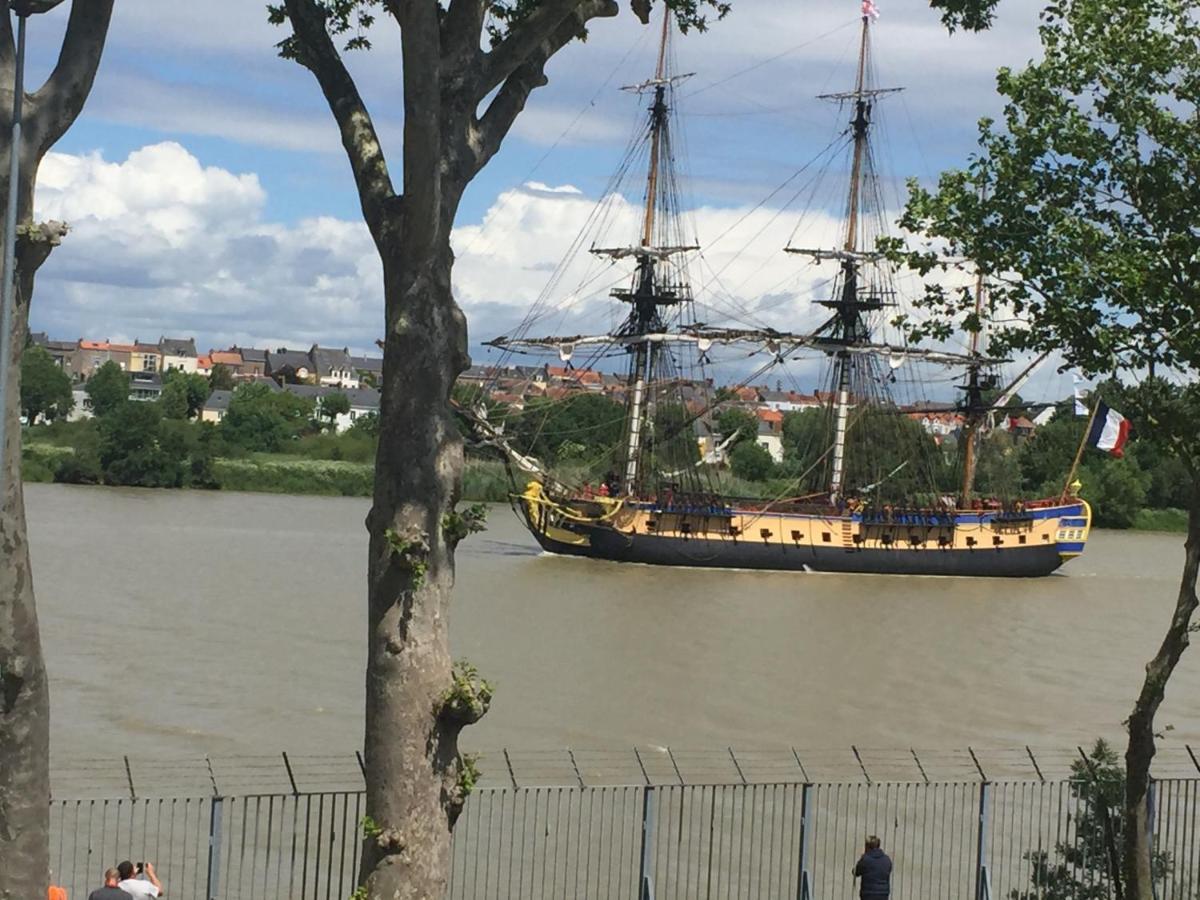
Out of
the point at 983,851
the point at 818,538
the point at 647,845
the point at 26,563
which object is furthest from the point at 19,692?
the point at 818,538

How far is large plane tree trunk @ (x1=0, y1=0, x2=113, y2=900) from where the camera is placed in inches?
385

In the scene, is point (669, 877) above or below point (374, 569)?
below

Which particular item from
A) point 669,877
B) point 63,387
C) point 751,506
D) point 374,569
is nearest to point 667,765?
point 669,877

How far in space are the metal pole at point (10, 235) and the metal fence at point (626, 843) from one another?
20.4 feet

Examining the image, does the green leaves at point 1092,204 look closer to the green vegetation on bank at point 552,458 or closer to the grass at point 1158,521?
the green vegetation on bank at point 552,458

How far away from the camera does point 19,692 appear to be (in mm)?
10047

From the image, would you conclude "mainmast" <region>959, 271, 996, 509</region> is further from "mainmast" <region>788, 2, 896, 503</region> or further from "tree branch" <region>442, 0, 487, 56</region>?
"tree branch" <region>442, 0, 487, 56</region>

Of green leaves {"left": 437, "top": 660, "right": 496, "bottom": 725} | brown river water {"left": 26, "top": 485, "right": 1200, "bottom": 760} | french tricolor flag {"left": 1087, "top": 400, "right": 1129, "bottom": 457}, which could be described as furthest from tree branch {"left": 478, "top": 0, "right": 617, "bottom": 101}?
french tricolor flag {"left": 1087, "top": 400, "right": 1129, "bottom": 457}

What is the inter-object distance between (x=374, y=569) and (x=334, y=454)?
87152 mm

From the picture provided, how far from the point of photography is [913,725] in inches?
1260

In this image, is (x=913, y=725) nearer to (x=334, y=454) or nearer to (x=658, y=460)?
(x=658, y=460)

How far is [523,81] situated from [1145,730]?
6.53 meters

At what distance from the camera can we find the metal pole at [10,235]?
30.9ft

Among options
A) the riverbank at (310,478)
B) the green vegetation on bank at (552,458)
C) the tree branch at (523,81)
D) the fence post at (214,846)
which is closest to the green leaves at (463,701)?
the tree branch at (523,81)
